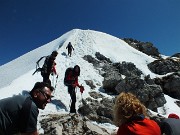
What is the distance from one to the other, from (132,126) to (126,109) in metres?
0.27

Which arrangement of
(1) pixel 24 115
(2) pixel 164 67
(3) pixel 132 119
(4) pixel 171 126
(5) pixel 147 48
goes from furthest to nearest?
1. (5) pixel 147 48
2. (2) pixel 164 67
3. (4) pixel 171 126
4. (3) pixel 132 119
5. (1) pixel 24 115

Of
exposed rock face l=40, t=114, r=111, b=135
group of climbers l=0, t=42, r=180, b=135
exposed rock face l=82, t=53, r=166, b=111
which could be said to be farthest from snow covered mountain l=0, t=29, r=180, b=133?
group of climbers l=0, t=42, r=180, b=135

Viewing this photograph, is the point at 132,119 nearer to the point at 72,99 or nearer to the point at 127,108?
the point at 127,108

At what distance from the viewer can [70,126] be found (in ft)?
35.8

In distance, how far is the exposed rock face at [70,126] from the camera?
10.6 metres

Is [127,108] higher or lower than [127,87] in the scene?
lower

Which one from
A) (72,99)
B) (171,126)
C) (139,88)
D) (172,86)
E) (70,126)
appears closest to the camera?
(171,126)

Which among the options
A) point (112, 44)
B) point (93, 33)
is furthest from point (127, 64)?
point (93, 33)

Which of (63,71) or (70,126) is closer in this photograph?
(70,126)

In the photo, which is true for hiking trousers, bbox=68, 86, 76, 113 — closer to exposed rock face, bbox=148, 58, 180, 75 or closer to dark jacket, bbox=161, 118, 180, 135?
dark jacket, bbox=161, 118, 180, 135

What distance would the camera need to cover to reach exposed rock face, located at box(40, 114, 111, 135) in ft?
34.7

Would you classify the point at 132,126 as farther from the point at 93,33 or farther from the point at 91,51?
the point at 93,33

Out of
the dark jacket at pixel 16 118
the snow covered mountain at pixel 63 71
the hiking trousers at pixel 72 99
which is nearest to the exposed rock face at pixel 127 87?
the snow covered mountain at pixel 63 71

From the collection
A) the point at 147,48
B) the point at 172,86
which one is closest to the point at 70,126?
the point at 172,86
